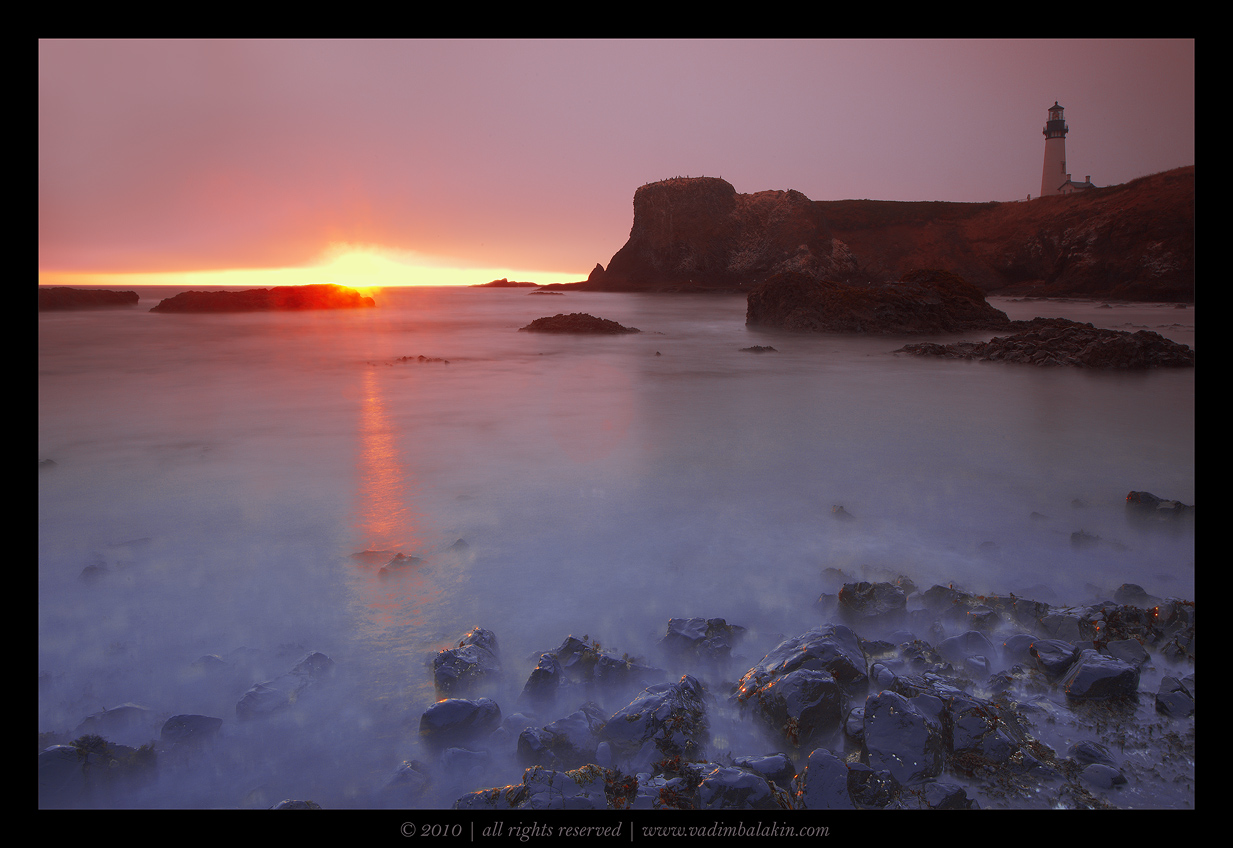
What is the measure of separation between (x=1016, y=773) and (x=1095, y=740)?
0.31 m

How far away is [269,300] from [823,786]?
28640mm

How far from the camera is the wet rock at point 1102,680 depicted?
6.11 ft

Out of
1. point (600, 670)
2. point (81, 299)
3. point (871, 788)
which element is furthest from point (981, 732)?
point (81, 299)

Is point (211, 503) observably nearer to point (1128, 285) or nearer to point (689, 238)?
point (1128, 285)

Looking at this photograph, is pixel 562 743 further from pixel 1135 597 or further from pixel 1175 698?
pixel 1135 597

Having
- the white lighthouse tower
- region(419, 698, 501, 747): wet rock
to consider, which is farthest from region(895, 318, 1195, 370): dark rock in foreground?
the white lighthouse tower

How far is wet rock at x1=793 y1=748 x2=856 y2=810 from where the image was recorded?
1542 millimetres

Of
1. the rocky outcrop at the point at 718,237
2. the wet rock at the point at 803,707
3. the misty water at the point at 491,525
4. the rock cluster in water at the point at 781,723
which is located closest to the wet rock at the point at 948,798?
the rock cluster in water at the point at 781,723

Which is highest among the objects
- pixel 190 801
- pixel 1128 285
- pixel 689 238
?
pixel 689 238

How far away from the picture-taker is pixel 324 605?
2.53 m

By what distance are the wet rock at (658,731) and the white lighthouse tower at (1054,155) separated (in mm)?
63177

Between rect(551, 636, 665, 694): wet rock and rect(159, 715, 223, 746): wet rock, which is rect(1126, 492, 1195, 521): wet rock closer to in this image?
rect(551, 636, 665, 694): wet rock

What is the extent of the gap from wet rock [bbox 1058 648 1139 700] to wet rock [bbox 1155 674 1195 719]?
0.07 meters
